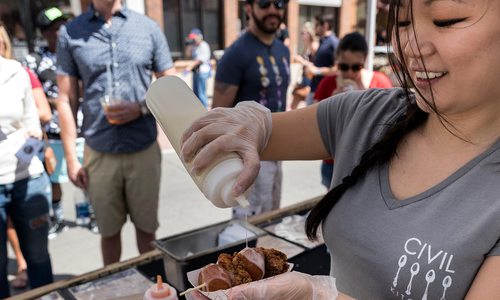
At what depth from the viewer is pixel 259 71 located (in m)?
3.00

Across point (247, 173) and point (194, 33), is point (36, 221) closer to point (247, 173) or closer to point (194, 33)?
point (247, 173)

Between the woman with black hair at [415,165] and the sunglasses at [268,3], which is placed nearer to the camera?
the woman with black hair at [415,165]

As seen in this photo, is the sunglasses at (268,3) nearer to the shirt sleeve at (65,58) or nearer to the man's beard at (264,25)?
the man's beard at (264,25)

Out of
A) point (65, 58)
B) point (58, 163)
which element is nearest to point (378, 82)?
point (65, 58)

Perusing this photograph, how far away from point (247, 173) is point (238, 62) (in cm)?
209

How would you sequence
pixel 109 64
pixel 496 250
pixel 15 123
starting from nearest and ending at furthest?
pixel 496 250 < pixel 15 123 < pixel 109 64

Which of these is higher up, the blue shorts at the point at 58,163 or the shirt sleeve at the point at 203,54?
the shirt sleeve at the point at 203,54

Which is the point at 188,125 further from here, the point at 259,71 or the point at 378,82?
the point at 378,82

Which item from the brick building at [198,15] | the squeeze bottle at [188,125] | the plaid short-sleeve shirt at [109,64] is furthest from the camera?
the brick building at [198,15]

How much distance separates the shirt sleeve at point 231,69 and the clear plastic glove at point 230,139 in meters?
1.70

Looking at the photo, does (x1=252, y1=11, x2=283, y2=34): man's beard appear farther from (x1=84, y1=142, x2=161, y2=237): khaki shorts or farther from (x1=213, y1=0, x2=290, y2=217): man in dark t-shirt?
(x1=84, y1=142, x2=161, y2=237): khaki shorts

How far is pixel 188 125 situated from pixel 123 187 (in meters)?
1.85

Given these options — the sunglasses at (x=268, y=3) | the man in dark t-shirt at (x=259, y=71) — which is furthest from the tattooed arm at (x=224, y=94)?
the sunglasses at (x=268, y=3)

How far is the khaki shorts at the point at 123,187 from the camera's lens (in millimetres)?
2703
